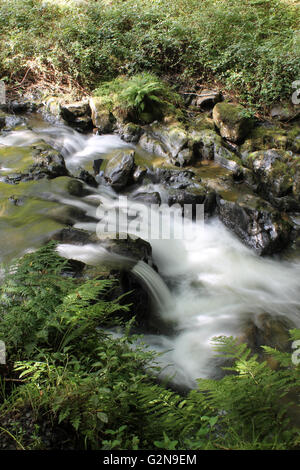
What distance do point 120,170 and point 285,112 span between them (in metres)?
5.18

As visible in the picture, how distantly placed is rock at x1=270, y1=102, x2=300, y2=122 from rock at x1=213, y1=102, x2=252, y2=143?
0.97 meters

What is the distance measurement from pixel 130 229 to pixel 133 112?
493 centimetres

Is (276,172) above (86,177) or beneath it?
above

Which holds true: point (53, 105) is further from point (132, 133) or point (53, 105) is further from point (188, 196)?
point (188, 196)

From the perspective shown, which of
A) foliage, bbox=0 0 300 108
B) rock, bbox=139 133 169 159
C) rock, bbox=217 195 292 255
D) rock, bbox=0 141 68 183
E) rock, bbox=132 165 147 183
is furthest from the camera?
foliage, bbox=0 0 300 108

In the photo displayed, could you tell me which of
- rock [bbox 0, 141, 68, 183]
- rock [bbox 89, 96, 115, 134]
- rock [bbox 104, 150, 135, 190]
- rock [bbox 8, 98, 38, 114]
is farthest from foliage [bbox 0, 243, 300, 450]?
rock [bbox 8, 98, 38, 114]

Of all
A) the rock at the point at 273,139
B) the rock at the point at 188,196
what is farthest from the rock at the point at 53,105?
the rock at the point at 273,139

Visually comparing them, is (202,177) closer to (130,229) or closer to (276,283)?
(130,229)

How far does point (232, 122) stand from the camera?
8.57 metres

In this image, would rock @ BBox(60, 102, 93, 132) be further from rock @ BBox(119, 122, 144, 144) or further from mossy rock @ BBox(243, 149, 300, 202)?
mossy rock @ BBox(243, 149, 300, 202)

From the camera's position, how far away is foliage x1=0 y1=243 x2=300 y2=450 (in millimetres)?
1598

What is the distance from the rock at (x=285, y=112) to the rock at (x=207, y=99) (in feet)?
5.84

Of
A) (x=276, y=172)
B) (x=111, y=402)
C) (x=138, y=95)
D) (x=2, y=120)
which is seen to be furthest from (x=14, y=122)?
(x=111, y=402)

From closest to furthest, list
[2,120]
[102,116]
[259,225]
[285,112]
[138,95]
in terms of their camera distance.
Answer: [259,225] < [285,112] < [138,95] < [2,120] < [102,116]
